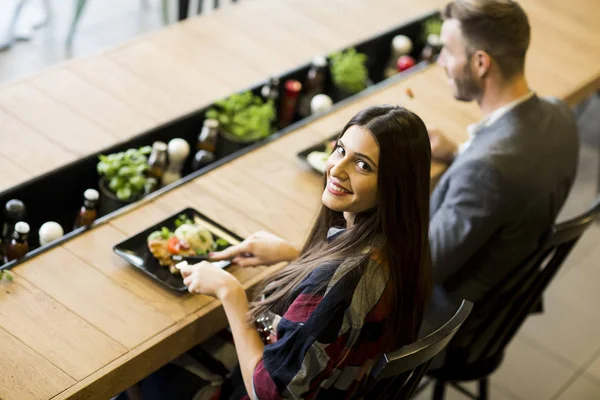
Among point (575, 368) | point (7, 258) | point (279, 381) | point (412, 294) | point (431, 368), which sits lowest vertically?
point (575, 368)

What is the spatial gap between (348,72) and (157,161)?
935 millimetres

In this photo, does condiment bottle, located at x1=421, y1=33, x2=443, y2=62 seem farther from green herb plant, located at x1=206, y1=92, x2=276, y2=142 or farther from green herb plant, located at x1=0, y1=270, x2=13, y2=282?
green herb plant, located at x1=0, y1=270, x2=13, y2=282

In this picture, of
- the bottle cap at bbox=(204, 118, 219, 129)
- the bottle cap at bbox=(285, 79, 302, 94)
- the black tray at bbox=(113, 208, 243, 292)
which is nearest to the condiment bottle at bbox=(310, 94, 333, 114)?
the bottle cap at bbox=(285, 79, 302, 94)

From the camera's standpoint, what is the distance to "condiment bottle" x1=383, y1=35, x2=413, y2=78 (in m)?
3.61

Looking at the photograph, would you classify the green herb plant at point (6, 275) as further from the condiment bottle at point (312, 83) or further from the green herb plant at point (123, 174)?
the condiment bottle at point (312, 83)

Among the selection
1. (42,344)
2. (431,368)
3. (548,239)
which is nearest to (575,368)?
(431,368)

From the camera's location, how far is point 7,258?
92.6 inches

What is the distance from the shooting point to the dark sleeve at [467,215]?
2500mm

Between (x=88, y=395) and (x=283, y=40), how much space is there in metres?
1.83

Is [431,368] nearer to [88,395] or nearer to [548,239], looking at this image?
[548,239]

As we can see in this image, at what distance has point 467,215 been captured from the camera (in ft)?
8.23

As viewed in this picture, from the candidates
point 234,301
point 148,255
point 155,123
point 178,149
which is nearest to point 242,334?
point 234,301

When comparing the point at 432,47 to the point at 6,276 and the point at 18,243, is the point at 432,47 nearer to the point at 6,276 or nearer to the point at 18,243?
the point at 18,243

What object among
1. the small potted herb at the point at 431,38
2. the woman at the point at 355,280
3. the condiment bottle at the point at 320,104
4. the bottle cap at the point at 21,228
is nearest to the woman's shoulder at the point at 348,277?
the woman at the point at 355,280
